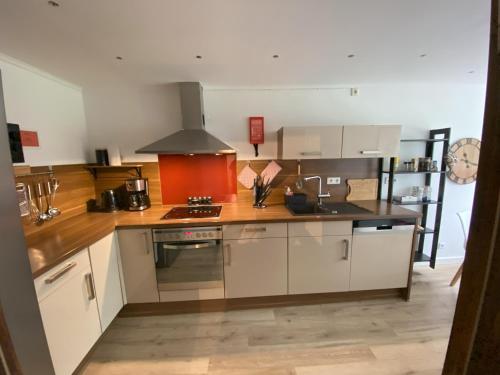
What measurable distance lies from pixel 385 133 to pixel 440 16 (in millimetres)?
1008

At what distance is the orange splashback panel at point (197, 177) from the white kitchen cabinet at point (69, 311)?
1065 millimetres

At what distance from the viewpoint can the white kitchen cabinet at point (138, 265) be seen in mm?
1761

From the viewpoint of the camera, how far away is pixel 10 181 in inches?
26.8

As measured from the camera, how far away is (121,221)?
1.81 m

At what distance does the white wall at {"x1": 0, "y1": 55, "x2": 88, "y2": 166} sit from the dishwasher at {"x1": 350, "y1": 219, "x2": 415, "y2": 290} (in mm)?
2827

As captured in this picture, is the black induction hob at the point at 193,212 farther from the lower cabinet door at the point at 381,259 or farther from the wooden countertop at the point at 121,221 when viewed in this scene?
the lower cabinet door at the point at 381,259

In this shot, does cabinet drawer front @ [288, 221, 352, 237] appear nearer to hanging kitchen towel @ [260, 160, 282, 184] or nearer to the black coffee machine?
hanging kitchen towel @ [260, 160, 282, 184]

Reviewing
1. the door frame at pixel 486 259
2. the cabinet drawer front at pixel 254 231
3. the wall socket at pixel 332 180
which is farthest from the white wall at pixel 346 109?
the door frame at pixel 486 259

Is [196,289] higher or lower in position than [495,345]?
lower

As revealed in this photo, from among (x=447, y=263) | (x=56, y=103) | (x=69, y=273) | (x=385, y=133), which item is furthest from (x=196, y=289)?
(x=447, y=263)

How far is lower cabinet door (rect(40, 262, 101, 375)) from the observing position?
114cm

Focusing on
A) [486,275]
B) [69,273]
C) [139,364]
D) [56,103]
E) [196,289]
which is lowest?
[139,364]

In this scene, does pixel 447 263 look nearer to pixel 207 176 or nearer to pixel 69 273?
pixel 207 176

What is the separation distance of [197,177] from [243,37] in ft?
4.82
